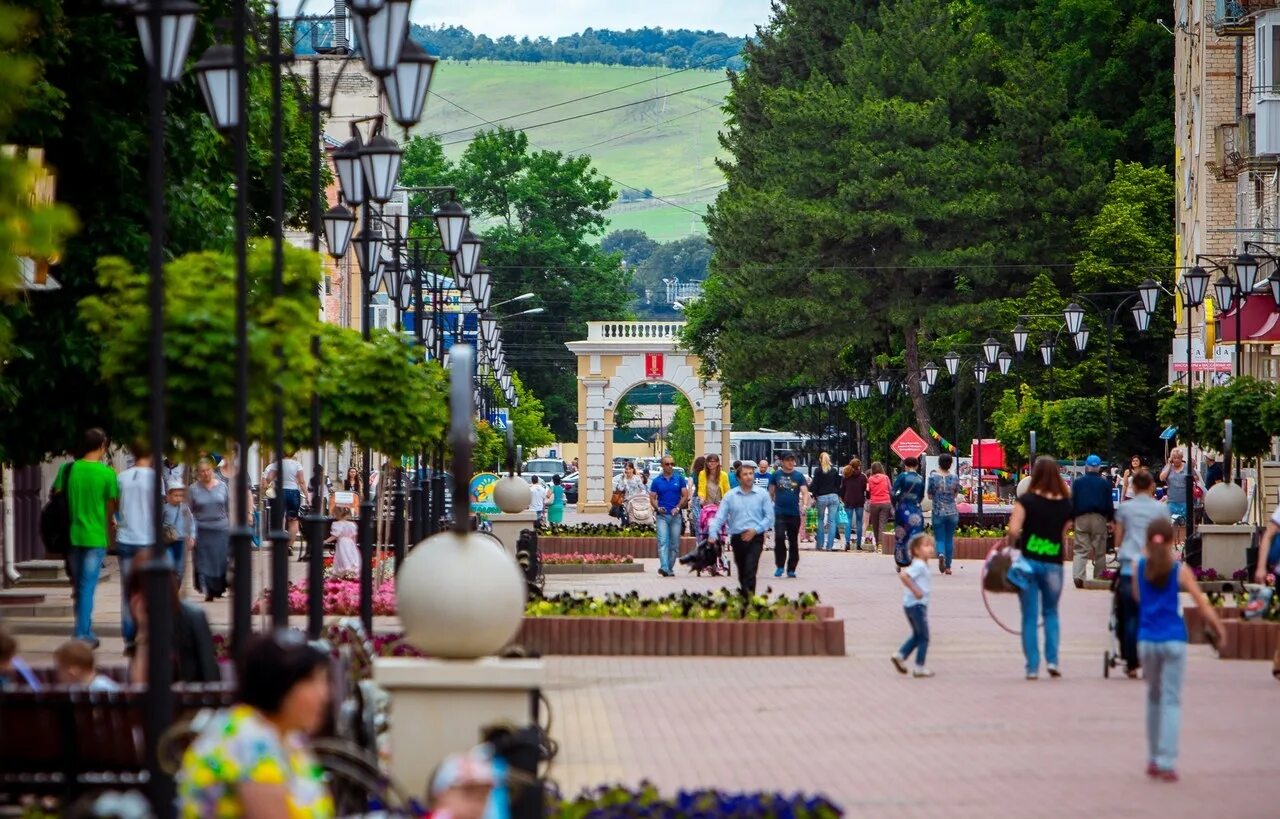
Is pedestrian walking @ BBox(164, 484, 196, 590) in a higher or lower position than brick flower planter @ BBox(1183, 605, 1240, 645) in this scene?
higher

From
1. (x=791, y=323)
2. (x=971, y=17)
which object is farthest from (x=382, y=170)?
(x=971, y=17)

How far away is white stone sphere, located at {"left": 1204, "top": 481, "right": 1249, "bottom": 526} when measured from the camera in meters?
27.8

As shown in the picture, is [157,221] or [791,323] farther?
[791,323]

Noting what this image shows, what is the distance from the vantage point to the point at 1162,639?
1245cm

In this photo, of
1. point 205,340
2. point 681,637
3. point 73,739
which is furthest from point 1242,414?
point 73,739

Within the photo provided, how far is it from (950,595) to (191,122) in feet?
36.9

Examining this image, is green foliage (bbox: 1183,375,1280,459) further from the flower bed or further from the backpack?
the backpack

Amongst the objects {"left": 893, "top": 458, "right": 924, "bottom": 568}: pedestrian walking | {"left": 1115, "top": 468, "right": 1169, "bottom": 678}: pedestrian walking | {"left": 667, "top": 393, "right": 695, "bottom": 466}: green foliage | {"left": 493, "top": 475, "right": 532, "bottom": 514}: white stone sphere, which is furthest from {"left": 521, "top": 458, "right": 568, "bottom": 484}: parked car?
{"left": 1115, "top": 468, "right": 1169, "bottom": 678}: pedestrian walking

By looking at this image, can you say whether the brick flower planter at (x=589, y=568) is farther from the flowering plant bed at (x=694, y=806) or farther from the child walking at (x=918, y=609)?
the flowering plant bed at (x=694, y=806)

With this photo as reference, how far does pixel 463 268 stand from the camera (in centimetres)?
3098

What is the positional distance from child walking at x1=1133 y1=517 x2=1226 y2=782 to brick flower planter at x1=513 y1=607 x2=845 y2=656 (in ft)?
22.8

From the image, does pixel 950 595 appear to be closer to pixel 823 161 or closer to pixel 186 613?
pixel 186 613

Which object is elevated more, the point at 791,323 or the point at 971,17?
the point at 971,17

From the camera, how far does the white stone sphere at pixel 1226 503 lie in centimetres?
2781
